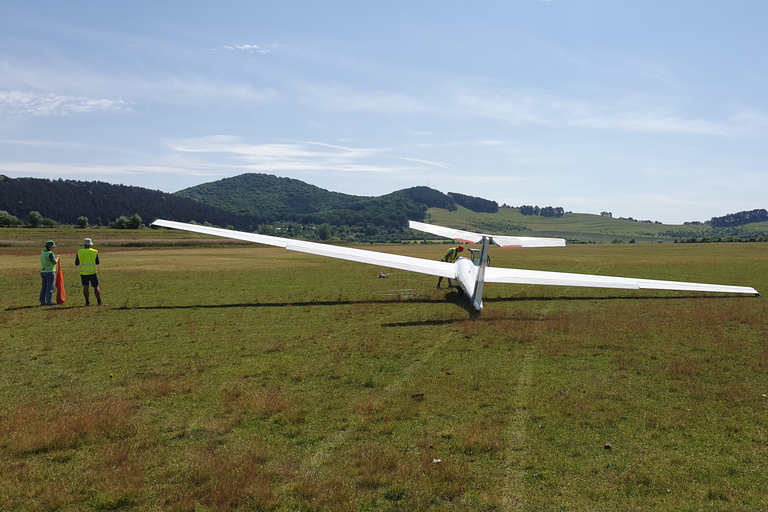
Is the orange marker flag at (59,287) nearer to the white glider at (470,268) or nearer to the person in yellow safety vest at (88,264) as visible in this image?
the person in yellow safety vest at (88,264)

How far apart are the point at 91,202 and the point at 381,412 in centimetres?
18312

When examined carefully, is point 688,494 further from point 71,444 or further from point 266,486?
point 71,444

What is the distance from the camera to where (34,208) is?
148375 millimetres

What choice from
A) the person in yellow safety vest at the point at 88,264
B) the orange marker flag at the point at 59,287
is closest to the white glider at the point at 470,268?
the person in yellow safety vest at the point at 88,264

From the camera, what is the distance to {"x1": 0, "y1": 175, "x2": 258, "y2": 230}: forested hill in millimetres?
148375

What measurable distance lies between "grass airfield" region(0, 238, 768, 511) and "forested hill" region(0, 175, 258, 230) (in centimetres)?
16642

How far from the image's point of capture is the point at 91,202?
15775 cm

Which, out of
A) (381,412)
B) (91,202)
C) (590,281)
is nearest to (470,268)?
(590,281)

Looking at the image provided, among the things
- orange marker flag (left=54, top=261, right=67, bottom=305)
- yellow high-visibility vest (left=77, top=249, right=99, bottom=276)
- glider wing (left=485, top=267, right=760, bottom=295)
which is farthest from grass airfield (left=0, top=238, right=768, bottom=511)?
glider wing (left=485, top=267, right=760, bottom=295)

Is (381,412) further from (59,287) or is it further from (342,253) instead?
(59,287)

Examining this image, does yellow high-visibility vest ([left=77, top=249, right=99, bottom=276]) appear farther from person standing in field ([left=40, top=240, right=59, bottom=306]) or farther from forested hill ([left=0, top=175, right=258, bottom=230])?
forested hill ([left=0, top=175, right=258, bottom=230])

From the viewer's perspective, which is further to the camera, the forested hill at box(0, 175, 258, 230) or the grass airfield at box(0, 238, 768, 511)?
the forested hill at box(0, 175, 258, 230)

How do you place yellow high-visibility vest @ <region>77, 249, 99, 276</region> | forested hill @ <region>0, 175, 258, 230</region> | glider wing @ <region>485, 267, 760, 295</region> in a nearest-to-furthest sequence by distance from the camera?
yellow high-visibility vest @ <region>77, 249, 99, 276</region>, glider wing @ <region>485, 267, 760, 295</region>, forested hill @ <region>0, 175, 258, 230</region>

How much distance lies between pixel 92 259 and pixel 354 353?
34.9 feet
